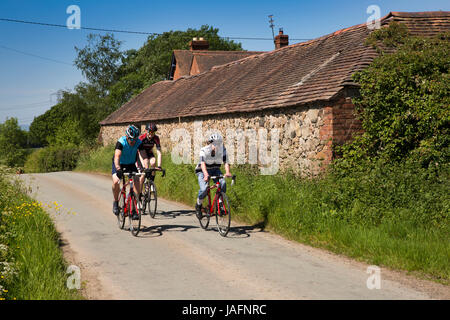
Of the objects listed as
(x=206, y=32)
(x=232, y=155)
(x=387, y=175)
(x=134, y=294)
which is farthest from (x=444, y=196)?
(x=206, y=32)

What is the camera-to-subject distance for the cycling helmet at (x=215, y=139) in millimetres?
9391

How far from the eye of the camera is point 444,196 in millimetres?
8430

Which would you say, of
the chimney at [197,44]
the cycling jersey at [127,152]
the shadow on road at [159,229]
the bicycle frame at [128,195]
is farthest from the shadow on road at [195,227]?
the chimney at [197,44]

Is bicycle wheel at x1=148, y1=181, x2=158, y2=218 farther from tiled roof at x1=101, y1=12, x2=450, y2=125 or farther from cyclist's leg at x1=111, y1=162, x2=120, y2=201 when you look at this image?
tiled roof at x1=101, y1=12, x2=450, y2=125

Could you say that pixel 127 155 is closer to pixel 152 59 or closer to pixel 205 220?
pixel 205 220

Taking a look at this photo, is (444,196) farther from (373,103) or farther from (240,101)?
(240,101)

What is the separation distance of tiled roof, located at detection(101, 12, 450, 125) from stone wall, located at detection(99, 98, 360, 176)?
0.38m

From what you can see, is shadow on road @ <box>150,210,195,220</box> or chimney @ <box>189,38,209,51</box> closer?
shadow on road @ <box>150,210,195,220</box>

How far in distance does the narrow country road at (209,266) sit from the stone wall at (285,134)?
137 inches

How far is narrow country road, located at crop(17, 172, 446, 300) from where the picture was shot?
18.8ft

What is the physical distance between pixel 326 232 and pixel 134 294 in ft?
13.8

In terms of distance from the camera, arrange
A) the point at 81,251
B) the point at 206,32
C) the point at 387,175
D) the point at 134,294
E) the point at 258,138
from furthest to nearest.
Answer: the point at 206,32 < the point at 258,138 < the point at 387,175 < the point at 81,251 < the point at 134,294

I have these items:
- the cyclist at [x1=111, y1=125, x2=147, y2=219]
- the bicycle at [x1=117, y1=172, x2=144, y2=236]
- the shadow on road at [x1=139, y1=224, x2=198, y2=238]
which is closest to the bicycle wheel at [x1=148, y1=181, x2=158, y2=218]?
the shadow on road at [x1=139, y1=224, x2=198, y2=238]

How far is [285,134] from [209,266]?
7548mm
